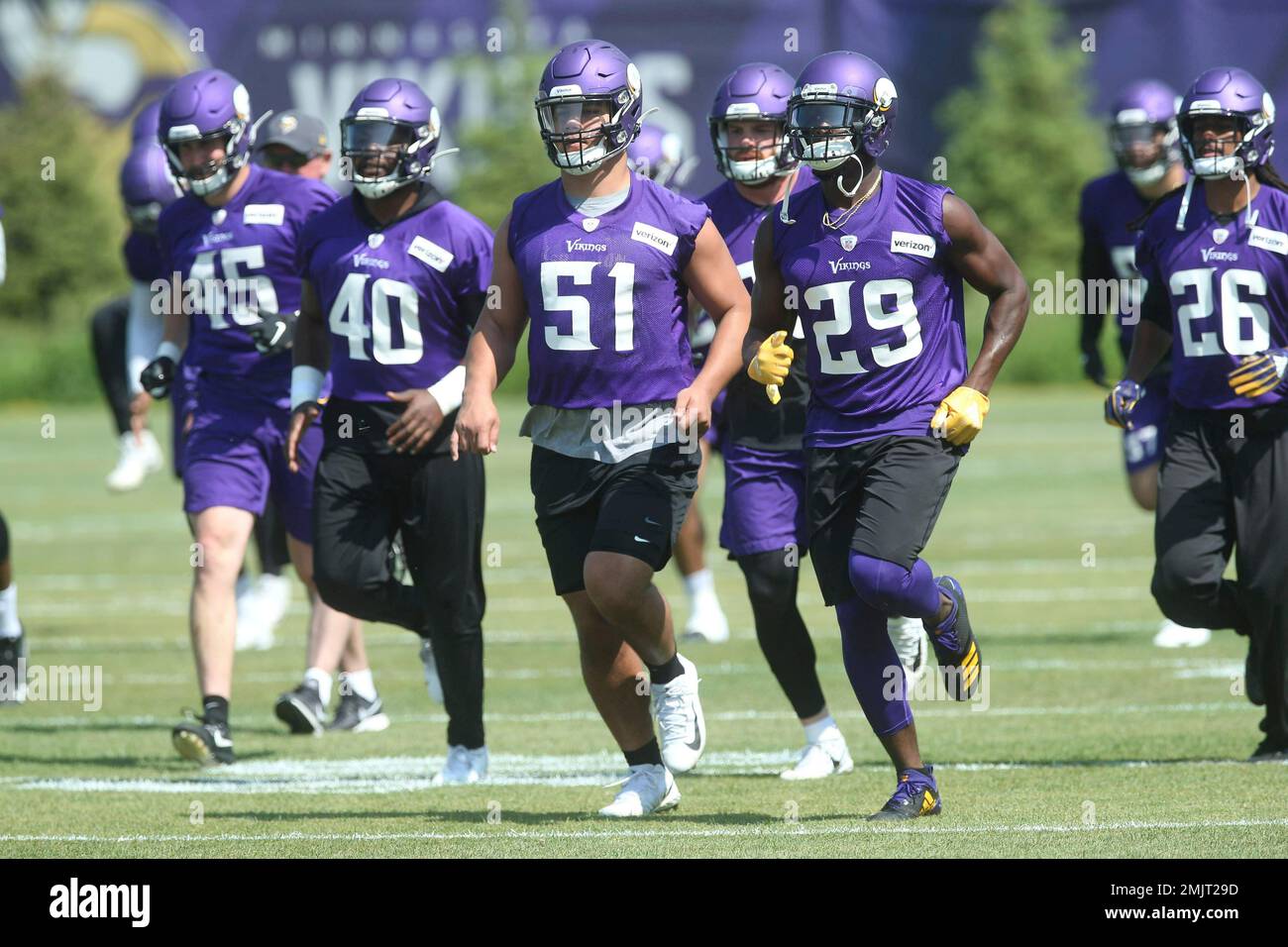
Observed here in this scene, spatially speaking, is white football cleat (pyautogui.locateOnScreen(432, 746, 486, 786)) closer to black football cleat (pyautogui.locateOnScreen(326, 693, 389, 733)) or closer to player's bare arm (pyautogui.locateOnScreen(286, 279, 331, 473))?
player's bare arm (pyautogui.locateOnScreen(286, 279, 331, 473))

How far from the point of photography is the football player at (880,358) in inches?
254

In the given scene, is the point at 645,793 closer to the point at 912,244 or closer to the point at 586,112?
the point at 912,244

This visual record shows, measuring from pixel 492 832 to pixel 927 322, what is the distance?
2.01 m

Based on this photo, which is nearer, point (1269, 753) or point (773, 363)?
point (773, 363)

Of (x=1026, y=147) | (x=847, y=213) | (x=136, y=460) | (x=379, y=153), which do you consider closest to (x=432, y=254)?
(x=379, y=153)

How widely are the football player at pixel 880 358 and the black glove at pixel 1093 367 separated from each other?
4.12 m

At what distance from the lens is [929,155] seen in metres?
48.2

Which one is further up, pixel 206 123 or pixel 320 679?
pixel 206 123

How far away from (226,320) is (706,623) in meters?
4.14

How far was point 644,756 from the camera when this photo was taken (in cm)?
693

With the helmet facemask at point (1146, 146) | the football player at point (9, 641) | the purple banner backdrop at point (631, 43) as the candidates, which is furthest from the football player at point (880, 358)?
the purple banner backdrop at point (631, 43)

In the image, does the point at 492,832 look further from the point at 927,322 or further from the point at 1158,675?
the point at 1158,675

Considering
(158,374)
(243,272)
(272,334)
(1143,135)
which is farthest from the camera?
(1143,135)

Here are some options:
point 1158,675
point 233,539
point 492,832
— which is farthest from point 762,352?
point 1158,675
